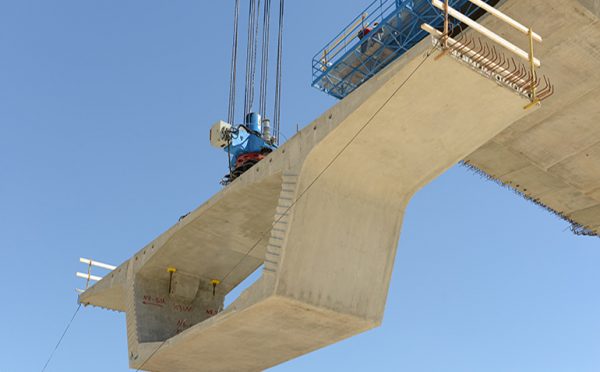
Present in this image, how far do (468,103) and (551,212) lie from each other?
12.3 metres

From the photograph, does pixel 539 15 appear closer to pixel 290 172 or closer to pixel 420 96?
pixel 420 96

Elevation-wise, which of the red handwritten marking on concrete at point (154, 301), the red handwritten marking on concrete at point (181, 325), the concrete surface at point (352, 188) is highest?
the concrete surface at point (352, 188)

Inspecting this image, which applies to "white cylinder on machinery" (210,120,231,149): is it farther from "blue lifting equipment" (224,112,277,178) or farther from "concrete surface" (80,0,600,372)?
"concrete surface" (80,0,600,372)

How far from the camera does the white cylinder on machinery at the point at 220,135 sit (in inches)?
1027

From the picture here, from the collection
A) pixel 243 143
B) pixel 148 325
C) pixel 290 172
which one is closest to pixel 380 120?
pixel 290 172

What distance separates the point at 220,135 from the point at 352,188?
8350 mm

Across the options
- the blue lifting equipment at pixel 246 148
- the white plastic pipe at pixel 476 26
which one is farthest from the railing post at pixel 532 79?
the blue lifting equipment at pixel 246 148

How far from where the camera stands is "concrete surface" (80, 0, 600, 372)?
55.0ft

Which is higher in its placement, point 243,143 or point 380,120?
point 243,143

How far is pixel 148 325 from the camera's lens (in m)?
24.7

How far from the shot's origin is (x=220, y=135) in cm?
2614

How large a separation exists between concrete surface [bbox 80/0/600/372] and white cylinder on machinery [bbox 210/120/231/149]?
154 inches

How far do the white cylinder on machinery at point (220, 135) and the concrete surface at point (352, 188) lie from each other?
3914mm

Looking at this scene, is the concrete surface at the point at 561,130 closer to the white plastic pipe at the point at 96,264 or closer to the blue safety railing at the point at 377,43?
the blue safety railing at the point at 377,43
